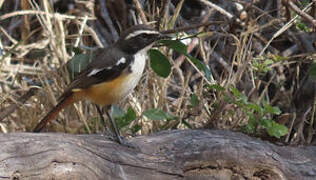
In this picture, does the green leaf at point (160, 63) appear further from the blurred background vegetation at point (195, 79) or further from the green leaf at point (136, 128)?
the green leaf at point (136, 128)

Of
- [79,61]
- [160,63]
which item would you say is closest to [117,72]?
[160,63]

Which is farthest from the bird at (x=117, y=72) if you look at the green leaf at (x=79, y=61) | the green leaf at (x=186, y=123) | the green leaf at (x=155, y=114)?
the green leaf at (x=186, y=123)

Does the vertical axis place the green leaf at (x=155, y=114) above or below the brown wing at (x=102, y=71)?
below

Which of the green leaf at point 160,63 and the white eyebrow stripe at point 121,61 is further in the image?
the green leaf at point 160,63

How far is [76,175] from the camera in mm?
3256

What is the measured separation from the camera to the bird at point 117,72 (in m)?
4.00

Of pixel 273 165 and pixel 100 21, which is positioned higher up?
pixel 100 21

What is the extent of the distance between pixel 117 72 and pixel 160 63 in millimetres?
531

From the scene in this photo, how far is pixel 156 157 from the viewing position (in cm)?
370

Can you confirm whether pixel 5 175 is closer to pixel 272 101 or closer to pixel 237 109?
pixel 237 109

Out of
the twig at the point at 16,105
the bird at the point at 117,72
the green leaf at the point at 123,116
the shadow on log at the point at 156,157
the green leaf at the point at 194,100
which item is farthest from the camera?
the twig at the point at 16,105

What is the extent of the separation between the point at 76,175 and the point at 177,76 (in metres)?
2.80

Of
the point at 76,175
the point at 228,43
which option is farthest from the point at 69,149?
the point at 228,43

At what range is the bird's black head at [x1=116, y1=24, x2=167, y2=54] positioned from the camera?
407 cm
